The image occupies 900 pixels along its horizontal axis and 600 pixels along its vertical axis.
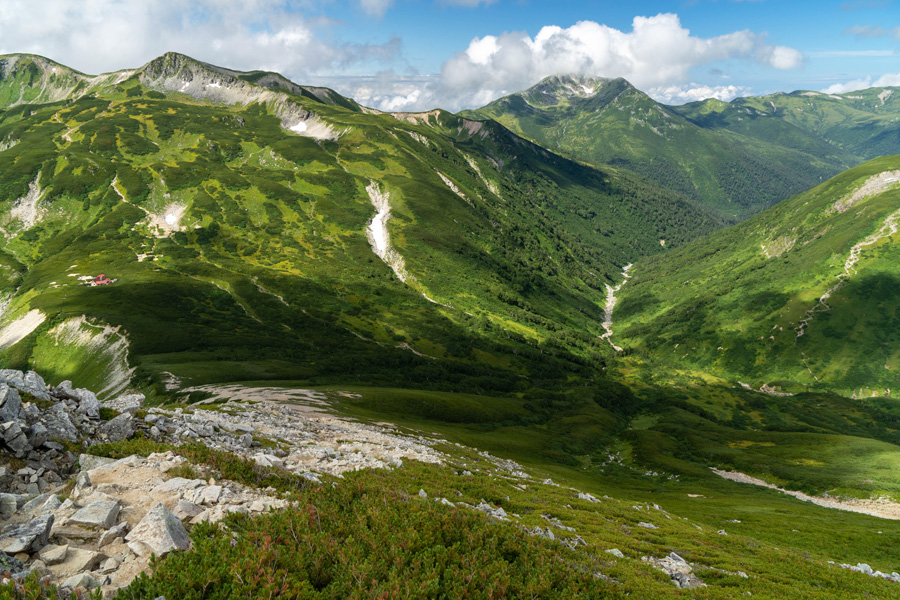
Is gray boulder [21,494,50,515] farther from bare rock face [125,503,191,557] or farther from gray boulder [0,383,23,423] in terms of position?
gray boulder [0,383,23,423]

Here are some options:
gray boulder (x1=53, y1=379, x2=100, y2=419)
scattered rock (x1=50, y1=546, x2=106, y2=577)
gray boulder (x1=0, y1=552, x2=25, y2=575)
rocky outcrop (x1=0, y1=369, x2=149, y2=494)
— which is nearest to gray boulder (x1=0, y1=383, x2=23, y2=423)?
rocky outcrop (x1=0, y1=369, x2=149, y2=494)

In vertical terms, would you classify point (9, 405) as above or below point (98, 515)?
above

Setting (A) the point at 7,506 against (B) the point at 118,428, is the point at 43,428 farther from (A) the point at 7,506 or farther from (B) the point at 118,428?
(A) the point at 7,506

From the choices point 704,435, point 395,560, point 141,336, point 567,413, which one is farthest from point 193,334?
point 704,435

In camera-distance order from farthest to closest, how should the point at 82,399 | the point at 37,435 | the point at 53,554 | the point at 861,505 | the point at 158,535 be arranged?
1. the point at 861,505
2. the point at 82,399
3. the point at 37,435
4. the point at 158,535
5. the point at 53,554

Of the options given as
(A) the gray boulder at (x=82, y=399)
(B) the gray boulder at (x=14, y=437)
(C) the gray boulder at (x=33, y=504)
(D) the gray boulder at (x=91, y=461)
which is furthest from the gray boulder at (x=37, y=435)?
(C) the gray boulder at (x=33, y=504)

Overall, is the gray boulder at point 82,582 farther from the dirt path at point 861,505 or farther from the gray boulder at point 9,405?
the dirt path at point 861,505

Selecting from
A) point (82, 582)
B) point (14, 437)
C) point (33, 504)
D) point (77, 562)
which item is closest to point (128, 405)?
point (14, 437)
